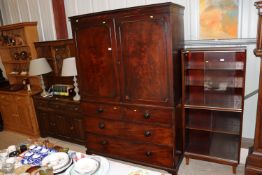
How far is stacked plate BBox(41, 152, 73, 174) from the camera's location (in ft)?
5.41

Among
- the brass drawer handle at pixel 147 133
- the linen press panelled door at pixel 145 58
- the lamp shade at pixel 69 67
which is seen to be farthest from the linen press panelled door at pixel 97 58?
the brass drawer handle at pixel 147 133

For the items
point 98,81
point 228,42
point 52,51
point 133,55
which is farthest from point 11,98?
point 228,42

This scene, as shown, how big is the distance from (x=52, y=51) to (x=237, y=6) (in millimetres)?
2611

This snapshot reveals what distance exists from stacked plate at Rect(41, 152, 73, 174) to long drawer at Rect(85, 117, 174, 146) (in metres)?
0.88

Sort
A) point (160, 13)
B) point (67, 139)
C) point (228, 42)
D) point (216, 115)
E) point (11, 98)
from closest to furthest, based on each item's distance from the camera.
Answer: point (160, 13) → point (228, 42) → point (216, 115) → point (67, 139) → point (11, 98)

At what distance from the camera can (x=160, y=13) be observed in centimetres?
200

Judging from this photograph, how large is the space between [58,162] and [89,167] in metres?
0.29

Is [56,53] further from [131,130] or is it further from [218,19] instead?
[218,19]

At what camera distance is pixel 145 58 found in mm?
2197

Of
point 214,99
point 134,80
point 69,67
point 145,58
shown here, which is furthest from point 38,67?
point 214,99

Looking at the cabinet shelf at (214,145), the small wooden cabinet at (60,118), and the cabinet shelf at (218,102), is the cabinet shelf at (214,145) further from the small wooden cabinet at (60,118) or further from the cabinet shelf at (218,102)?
the small wooden cabinet at (60,118)

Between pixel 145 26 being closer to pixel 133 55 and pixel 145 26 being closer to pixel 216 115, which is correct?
pixel 133 55

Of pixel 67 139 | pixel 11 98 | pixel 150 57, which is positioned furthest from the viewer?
pixel 11 98

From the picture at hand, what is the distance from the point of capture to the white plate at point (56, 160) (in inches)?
65.8
